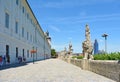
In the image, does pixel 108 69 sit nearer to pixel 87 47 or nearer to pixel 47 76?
pixel 47 76

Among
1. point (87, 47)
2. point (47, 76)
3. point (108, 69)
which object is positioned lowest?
point (47, 76)

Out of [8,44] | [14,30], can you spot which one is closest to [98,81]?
[8,44]

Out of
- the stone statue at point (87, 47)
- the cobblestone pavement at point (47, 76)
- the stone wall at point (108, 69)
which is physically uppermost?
the stone statue at point (87, 47)

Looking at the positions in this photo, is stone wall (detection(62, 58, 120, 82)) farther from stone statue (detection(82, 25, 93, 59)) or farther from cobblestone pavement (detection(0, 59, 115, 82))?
stone statue (detection(82, 25, 93, 59))

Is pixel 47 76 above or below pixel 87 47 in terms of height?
below

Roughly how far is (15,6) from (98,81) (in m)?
26.1

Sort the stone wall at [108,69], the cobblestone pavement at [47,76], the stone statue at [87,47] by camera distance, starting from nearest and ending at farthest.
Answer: the stone wall at [108,69] → the cobblestone pavement at [47,76] → the stone statue at [87,47]

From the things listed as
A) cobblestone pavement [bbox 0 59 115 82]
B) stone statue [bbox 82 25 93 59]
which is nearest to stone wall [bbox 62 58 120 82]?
cobblestone pavement [bbox 0 59 115 82]

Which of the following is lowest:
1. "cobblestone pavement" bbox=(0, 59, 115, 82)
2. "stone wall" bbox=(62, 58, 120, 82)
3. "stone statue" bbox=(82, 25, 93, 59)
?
"cobblestone pavement" bbox=(0, 59, 115, 82)

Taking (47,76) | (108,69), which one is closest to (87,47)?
(47,76)

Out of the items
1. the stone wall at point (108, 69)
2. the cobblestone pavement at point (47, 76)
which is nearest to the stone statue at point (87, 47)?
the stone wall at point (108, 69)

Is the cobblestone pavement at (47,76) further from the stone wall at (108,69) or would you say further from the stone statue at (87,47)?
the stone statue at (87,47)

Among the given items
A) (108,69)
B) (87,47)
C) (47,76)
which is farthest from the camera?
(87,47)

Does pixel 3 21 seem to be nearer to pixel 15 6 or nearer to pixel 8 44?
pixel 8 44
